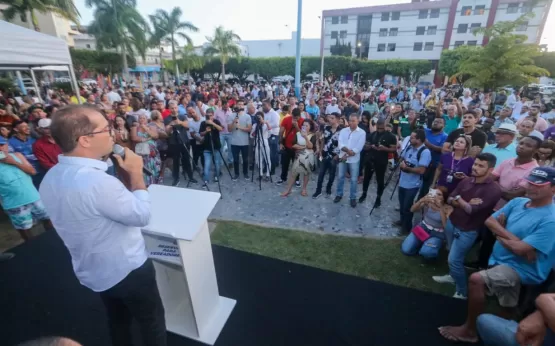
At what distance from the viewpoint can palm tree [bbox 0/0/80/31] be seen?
666 inches

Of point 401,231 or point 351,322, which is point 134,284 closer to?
point 351,322

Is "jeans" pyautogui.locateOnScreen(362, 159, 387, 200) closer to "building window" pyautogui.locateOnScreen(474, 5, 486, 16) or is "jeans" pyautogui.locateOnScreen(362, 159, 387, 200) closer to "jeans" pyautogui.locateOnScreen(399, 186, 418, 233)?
"jeans" pyautogui.locateOnScreen(399, 186, 418, 233)

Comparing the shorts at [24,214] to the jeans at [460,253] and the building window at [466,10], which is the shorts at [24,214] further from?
the building window at [466,10]

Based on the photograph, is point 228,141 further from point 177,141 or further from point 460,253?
point 460,253

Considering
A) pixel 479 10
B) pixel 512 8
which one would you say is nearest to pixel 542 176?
pixel 479 10

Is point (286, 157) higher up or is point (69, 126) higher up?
point (69, 126)

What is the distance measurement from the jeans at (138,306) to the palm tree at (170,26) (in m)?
34.6

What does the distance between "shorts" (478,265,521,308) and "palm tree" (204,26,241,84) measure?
3801 cm

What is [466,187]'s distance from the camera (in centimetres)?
321

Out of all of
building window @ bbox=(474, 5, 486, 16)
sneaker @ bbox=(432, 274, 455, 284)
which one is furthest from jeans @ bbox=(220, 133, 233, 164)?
building window @ bbox=(474, 5, 486, 16)

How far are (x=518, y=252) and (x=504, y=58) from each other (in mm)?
14474

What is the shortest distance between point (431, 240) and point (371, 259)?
868mm

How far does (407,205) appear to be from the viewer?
465 cm

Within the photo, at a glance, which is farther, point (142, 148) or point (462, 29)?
point (462, 29)
